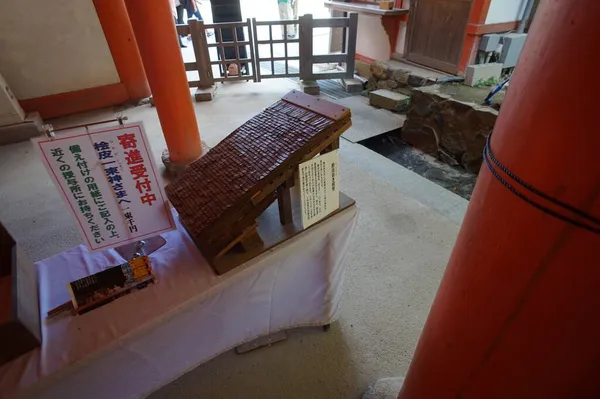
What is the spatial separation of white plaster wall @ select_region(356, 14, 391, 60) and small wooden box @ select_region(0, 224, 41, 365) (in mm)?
5993

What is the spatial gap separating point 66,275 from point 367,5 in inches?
242

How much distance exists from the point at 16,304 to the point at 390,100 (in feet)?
16.4

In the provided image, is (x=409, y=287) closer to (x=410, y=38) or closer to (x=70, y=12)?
(x=410, y=38)

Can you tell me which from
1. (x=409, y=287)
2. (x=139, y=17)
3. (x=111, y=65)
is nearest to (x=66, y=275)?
(x=409, y=287)

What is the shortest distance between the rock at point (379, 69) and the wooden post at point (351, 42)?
398 millimetres

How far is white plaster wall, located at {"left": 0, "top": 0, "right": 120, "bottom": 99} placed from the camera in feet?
13.9

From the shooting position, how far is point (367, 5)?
5.68m

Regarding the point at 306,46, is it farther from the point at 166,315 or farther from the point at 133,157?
the point at 166,315

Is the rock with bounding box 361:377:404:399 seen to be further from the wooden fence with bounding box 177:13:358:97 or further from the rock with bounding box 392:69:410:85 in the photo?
the wooden fence with bounding box 177:13:358:97

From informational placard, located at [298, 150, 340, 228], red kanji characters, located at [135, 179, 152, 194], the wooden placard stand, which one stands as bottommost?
the wooden placard stand

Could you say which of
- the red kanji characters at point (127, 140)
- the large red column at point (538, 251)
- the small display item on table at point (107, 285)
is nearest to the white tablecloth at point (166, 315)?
the small display item on table at point (107, 285)

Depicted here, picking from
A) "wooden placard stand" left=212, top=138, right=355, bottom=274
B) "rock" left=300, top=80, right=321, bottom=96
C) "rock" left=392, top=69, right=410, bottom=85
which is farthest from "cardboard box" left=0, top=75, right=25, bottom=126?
"rock" left=392, top=69, right=410, bottom=85

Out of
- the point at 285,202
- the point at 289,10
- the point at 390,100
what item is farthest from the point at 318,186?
the point at 289,10

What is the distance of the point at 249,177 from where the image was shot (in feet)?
4.07
